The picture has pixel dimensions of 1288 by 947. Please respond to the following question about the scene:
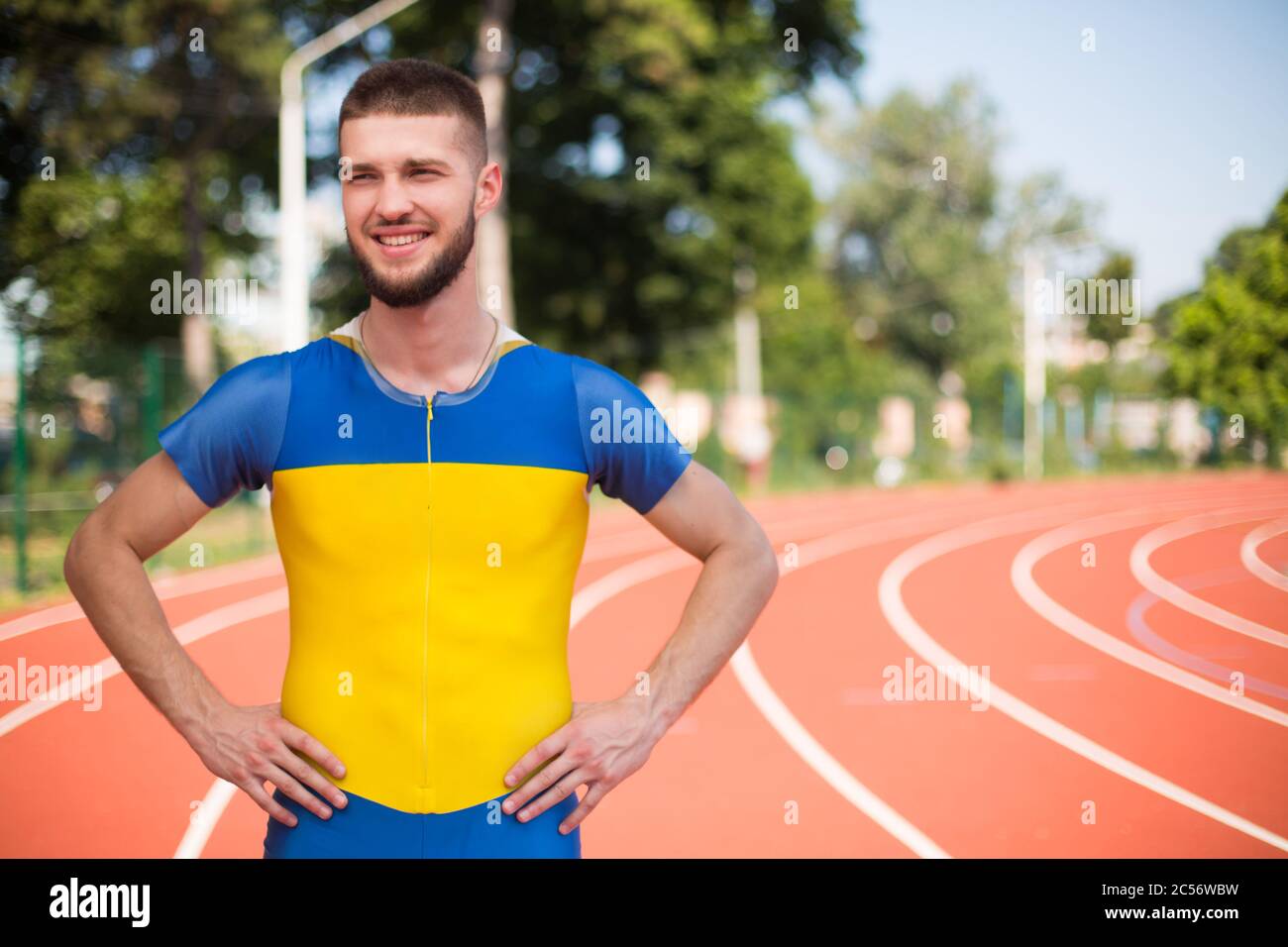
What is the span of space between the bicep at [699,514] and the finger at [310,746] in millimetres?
670

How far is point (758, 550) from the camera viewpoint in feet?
6.88

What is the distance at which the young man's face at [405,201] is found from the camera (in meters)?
1.88

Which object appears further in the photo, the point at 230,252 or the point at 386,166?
the point at 230,252

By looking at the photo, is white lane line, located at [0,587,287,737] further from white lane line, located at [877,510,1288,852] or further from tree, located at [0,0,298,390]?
tree, located at [0,0,298,390]

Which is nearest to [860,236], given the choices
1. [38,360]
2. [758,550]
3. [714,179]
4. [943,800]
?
[714,179]

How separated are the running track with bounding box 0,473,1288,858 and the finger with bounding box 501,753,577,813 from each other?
116 inches

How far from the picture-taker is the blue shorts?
198cm

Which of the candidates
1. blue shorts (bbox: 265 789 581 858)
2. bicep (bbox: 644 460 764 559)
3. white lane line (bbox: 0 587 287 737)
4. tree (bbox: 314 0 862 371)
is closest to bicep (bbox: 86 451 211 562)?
blue shorts (bbox: 265 789 581 858)

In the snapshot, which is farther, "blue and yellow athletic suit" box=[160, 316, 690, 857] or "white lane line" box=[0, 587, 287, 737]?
"white lane line" box=[0, 587, 287, 737]

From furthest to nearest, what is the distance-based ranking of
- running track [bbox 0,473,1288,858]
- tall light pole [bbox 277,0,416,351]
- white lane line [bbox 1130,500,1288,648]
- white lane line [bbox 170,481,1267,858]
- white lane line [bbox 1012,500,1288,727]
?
tall light pole [bbox 277,0,416,351], white lane line [bbox 1012,500,1288,727], white lane line [bbox 170,481,1267,858], running track [bbox 0,473,1288,858], white lane line [bbox 1130,500,1288,648]

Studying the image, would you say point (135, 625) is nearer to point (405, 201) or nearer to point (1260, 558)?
point (405, 201)

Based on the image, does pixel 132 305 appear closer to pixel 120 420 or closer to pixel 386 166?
pixel 120 420

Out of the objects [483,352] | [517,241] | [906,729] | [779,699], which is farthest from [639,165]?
[483,352]
